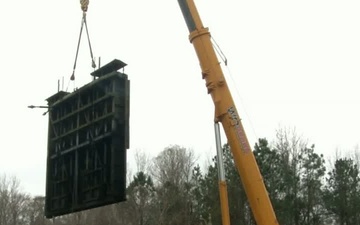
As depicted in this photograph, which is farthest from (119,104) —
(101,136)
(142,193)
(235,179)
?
(142,193)

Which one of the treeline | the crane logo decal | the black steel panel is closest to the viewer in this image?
the crane logo decal

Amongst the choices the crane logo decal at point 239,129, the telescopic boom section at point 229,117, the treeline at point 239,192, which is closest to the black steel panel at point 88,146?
the telescopic boom section at point 229,117

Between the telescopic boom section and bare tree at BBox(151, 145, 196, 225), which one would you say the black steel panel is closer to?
the telescopic boom section

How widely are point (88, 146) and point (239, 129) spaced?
4.08 m

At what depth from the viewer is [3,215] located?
5953 centimetres

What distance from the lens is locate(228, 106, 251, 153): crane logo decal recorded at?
1029 centimetres

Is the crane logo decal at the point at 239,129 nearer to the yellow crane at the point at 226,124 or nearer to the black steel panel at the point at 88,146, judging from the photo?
the yellow crane at the point at 226,124

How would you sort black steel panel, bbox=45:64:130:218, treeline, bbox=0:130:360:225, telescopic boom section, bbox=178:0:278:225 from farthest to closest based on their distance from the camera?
treeline, bbox=0:130:360:225, black steel panel, bbox=45:64:130:218, telescopic boom section, bbox=178:0:278:225

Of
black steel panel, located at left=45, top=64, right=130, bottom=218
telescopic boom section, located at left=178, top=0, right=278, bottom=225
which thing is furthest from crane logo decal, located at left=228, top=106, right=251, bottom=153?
black steel panel, located at left=45, top=64, right=130, bottom=218

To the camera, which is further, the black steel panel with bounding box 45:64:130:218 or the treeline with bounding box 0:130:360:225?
the treeline with bounding box 0:130:360:225

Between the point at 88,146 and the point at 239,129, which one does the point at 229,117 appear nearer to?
the point at 239,129

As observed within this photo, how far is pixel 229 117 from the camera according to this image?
34.5 feet

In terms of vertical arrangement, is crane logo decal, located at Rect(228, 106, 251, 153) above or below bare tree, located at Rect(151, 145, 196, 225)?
below

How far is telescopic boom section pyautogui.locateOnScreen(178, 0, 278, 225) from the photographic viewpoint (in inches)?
393
